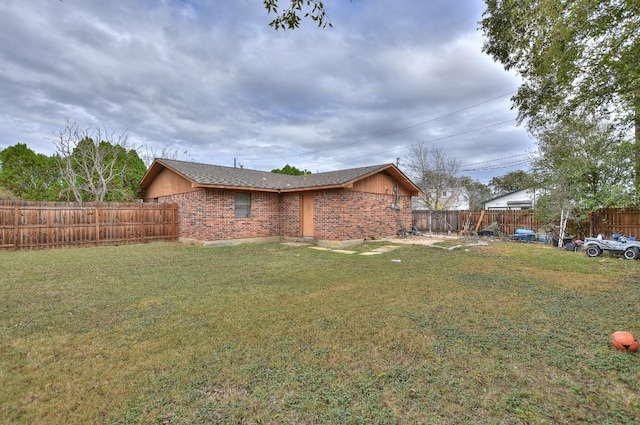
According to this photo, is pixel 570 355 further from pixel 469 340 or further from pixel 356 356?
pixel 356 356

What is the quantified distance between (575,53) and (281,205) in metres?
11.7

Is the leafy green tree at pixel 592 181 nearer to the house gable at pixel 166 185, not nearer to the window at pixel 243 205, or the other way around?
the window at pixel 243 205

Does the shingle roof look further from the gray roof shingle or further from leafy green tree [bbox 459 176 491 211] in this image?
leafy green tree [bbox 459 176 491 211]

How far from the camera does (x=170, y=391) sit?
238 centimetres

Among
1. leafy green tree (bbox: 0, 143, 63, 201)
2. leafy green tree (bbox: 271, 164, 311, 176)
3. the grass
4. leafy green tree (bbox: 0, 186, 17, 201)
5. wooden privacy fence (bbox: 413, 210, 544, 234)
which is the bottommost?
the grass

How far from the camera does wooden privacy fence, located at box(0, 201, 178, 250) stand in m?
10.5

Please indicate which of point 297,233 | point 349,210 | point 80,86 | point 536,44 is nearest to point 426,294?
point 536,44

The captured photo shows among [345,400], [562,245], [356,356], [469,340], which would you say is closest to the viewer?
[345,400]

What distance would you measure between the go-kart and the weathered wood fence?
9.17 feet

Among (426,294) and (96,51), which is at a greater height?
(96,51)

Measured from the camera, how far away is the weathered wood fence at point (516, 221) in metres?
11.6

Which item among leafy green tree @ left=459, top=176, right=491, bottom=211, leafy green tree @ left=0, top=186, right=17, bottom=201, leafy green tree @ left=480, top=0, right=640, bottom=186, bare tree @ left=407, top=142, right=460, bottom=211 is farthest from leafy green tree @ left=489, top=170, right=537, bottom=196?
Answer: leafy green tree @ left=0, top=186, right=17, bottom=201

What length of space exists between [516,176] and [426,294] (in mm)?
41442

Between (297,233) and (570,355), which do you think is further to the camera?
(297,233)
